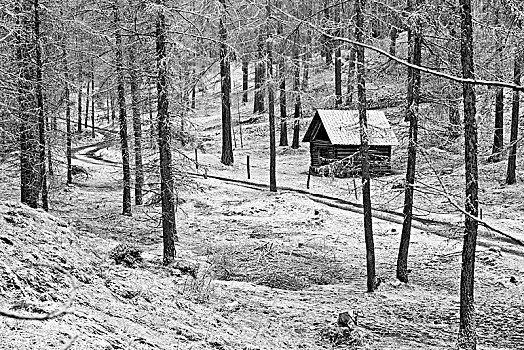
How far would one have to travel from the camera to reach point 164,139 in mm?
14922

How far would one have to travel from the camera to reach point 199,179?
103 ft

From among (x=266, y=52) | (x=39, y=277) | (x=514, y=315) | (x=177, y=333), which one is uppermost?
(x=266, y=52)

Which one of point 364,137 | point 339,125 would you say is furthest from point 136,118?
point 339,125

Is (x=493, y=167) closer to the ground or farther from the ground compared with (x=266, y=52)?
closer to the ground

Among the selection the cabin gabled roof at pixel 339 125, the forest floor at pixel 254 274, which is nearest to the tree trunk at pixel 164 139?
the forest floor at pixel 254 274

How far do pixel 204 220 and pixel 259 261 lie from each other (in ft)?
22.3

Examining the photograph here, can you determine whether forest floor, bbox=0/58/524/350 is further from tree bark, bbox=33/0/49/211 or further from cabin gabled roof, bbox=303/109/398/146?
cabin gabled roof, bbox=303/109/398/146

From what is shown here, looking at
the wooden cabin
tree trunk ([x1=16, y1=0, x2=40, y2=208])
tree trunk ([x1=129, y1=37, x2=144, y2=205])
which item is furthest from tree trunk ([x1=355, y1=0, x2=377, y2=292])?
the wooden cabin

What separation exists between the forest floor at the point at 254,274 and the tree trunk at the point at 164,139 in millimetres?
655

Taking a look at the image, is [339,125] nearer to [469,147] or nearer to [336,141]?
[336,141]

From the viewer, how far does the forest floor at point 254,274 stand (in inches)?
316

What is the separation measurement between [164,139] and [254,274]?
4.75 m

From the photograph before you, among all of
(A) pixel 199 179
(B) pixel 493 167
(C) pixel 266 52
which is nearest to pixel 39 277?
(C) pixel 266 52

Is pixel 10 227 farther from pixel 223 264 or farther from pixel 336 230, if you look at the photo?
pixel 336 230
